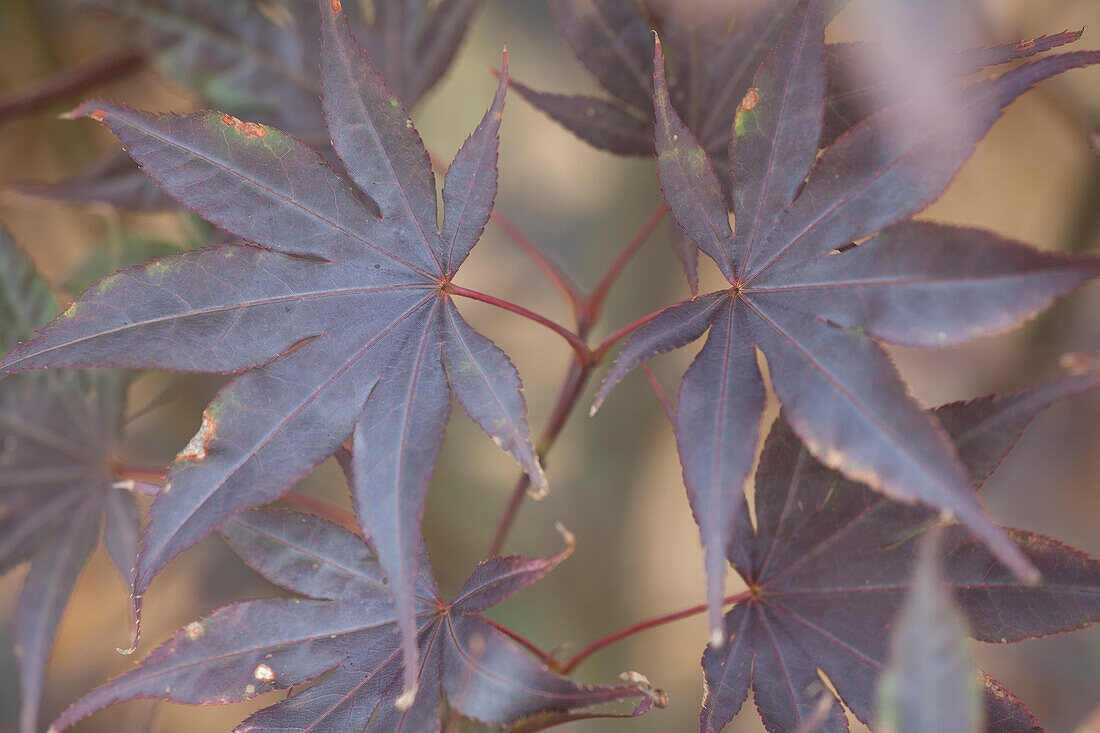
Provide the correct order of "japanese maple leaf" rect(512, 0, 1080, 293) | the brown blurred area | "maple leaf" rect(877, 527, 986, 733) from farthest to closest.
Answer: the brown blurred area < "japanese maple leaf" rect(512, 0, 1080, 293) < "maple leaf" rect(877, 527, 986, 733)

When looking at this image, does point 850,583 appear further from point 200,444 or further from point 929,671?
point 200,444

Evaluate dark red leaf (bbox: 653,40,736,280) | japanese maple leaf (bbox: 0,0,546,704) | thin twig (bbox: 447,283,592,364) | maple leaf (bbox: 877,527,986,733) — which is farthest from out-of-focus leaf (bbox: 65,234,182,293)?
maple leaf (bbox: 877,527,986,733)

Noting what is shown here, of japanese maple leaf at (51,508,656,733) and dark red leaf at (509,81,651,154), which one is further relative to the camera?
dark red leaf at (509,81,651,154)

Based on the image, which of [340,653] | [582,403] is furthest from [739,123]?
[582,403]

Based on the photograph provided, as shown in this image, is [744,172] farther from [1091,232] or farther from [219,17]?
[1091,232]

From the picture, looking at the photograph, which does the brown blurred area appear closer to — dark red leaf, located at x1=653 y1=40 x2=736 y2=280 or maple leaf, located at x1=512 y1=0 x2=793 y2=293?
maple leaf, located at x1=512 y1=0 x2=793 y2=293

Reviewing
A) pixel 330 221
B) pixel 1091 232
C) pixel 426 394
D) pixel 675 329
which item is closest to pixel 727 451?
pixel 675 329

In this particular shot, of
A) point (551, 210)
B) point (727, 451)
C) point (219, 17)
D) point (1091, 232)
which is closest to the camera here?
point (727, 451)
